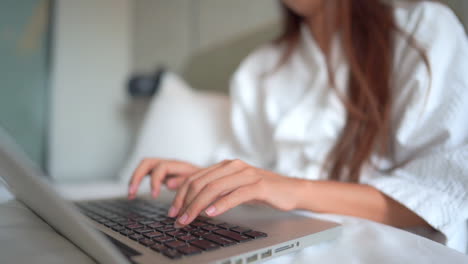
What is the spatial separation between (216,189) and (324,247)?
0.53 feet

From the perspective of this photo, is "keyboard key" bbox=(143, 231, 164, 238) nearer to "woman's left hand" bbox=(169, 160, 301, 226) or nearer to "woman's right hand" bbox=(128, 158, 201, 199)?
"woman's left hand" bbox=(169, 160, 301, 226)

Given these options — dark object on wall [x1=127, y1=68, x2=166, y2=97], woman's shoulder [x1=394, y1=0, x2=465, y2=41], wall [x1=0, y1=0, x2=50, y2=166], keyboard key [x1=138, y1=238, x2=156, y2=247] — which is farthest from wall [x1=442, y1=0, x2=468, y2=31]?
wall [x1=0, y1=0, x2=50, y2=166]

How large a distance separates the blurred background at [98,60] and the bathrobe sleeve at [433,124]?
0.65m

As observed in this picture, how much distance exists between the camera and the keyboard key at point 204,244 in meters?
0.31

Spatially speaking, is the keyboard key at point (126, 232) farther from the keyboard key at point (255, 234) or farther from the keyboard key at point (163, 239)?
the keyboard key at point (255, 234)

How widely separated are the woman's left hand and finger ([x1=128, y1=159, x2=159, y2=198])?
19cm

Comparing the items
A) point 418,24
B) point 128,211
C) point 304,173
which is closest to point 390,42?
point 418,24

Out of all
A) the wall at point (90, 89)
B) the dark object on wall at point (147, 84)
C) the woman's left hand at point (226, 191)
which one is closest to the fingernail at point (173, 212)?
the woman's left hand at point (226, 191)

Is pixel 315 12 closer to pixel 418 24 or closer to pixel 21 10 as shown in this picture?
pixel 418 24

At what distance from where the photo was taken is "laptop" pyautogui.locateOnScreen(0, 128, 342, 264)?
0.27 meters

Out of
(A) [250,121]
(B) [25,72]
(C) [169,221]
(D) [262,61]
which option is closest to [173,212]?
(C) [169,221]

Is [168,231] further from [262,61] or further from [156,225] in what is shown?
[262,61]

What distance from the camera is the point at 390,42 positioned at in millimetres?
727

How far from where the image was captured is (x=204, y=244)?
0.32 meters
